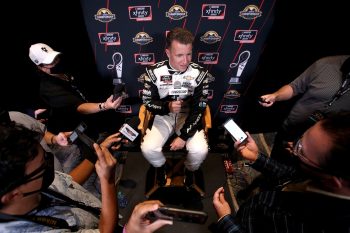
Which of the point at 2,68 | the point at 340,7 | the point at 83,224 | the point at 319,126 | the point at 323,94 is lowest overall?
the point at 2,68

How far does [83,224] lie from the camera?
1437 mm

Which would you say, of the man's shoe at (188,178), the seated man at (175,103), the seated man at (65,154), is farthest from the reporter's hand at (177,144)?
the seated man at (65,154)

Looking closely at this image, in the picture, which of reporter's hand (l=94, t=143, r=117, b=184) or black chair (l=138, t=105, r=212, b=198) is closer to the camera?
reporter's hand (l=94, t=143, r=117, b=184)

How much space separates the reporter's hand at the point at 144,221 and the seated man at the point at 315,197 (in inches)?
20.0

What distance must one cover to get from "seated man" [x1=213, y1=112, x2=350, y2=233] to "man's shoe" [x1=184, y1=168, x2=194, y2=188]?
5.01ft

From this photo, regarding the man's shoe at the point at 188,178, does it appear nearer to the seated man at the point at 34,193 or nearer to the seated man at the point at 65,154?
the seated man at the point at 65,154

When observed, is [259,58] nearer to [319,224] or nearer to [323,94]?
[323,94]

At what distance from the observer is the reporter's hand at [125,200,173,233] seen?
1.29 meters

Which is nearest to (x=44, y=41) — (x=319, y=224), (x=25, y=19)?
(x=25, y=19)

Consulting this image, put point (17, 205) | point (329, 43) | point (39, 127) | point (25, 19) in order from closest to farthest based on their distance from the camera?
point (17, 205) < point (39, 127) < point (25, 19) < point (329, 43)

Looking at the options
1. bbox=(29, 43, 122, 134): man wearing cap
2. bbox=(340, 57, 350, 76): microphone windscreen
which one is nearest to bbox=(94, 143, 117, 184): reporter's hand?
bbox=(29, 43, 122, 134): man wearing cap

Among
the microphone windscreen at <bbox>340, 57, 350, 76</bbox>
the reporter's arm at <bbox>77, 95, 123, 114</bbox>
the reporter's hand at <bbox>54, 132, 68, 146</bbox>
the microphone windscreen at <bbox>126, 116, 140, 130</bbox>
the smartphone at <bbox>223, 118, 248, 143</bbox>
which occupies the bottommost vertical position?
the microphone windscreen at <bbox>126, 116, 140, 130</bbox>

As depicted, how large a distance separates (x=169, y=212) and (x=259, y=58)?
2759mm

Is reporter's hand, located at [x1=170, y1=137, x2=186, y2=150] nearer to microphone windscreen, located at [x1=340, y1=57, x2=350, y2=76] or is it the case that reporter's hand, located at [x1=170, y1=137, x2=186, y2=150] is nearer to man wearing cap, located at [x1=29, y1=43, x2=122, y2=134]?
man wearing cap, located at [x1=29, y1=43, x2=122, y2=134]
